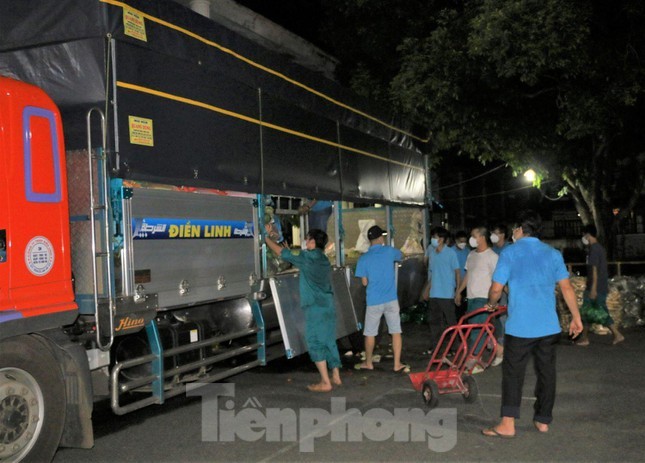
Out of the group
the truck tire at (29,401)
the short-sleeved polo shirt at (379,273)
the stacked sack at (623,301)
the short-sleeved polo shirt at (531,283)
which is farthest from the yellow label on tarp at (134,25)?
the stacked sack at (623,301)

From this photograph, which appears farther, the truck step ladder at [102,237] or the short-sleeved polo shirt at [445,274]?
the short-sleeved polo shirt at [445,274]

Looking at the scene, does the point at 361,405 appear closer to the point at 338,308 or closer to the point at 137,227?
the point at 338,308

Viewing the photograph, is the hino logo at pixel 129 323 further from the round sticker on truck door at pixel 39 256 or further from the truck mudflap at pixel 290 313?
the truck mudflap at pixel 290 313

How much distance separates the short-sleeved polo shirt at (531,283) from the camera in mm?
5219

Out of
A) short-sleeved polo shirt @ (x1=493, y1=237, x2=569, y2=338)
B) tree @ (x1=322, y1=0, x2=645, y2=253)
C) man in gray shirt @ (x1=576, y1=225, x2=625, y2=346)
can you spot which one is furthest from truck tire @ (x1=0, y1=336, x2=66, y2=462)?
tree @ (x1=322, y1=0, x2=645, y2=253)

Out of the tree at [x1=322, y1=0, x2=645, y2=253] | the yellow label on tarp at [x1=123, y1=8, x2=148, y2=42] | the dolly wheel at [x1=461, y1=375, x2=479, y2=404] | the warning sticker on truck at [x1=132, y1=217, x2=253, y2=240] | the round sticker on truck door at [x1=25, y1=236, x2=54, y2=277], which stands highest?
the tree at [x1=322, y1=0, x2=645, y2=253]

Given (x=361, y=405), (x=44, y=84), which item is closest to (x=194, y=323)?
(x=361, y=405)

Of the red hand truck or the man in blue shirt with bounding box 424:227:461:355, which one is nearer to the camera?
the red hand truck

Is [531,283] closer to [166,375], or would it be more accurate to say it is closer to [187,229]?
[187,229]

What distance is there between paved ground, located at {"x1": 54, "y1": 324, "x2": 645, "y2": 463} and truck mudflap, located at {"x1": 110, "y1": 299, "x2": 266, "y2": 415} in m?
0.33

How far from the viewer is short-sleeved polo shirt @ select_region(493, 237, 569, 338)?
205 inches

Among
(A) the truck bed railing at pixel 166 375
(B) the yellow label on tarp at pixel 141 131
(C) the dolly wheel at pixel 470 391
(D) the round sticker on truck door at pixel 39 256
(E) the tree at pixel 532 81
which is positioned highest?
(E) the tree at pixel 532 81

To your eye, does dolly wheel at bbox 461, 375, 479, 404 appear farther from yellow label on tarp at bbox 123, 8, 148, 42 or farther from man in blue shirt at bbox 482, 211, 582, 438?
yellow label on tarp at bbox 123, 8, 148, 42

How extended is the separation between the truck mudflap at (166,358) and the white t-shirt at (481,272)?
2.89m
